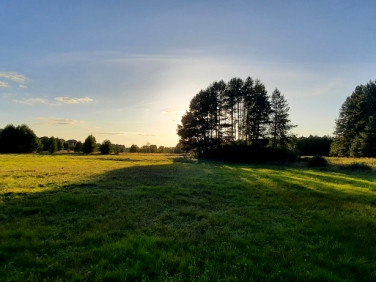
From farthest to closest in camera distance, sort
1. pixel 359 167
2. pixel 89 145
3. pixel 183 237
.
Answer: pixel 89 145
pixel 359 167
pixel 183 237

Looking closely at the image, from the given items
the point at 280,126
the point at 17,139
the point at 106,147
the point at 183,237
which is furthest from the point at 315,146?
the point at 17,139

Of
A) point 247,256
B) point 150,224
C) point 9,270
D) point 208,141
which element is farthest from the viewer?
point 208,141

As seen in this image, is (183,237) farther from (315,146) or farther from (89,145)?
(315,146)

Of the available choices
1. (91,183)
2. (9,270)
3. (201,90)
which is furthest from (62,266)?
(201,90)

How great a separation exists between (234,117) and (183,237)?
61.3 meters

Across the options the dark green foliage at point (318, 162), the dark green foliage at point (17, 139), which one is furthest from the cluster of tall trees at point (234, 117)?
the dark green foliage at point (17, 139)

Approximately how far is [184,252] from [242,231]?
3.00 metres

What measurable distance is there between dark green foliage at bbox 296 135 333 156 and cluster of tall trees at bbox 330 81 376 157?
43.8 feet

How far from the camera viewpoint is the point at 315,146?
3930 inches

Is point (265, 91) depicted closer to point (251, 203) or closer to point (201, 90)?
point (201, 90)

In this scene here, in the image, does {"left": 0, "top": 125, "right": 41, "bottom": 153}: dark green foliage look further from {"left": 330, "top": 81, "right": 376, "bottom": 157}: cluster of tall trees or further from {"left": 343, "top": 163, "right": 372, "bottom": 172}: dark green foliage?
Answer: {"left": 330, "top": 81, "right": 376, "bottom": 157}: cluster of tall trees

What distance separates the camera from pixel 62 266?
645 cm

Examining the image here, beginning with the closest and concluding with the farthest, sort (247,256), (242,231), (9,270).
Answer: (9,270)
(247,256)
(242,231)

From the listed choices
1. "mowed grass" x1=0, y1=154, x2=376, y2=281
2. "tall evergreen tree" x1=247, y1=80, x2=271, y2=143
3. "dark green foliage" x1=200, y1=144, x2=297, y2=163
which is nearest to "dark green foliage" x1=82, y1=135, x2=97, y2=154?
"dark green foliage" x1=200, y1=144, x2=297, y2=163
